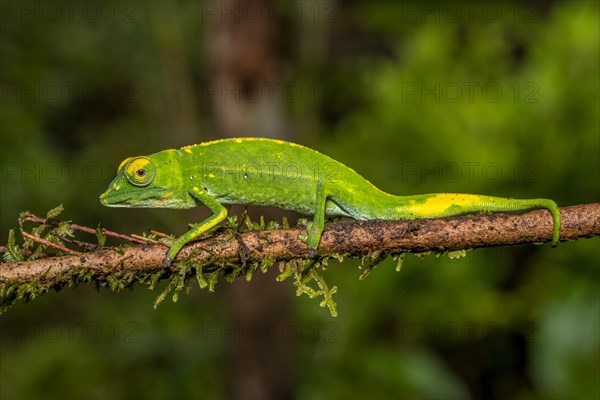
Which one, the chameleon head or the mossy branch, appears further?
the chameleon head

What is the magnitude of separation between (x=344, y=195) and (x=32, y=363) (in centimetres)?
483

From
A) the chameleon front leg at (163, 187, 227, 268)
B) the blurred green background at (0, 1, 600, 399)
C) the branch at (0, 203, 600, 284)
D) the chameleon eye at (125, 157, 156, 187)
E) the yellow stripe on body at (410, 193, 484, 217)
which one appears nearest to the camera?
the branch at (0, 203, 600, 284)

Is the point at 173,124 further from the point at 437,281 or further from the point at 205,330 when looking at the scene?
the point at 437,281

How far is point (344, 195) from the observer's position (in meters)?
2.64

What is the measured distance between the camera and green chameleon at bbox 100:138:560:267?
263 cm

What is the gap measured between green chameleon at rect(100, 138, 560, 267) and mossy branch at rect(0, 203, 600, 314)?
0.20 metres

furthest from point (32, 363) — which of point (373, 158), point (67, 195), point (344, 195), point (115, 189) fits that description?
point (344, 195)

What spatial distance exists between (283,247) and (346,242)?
22 cm

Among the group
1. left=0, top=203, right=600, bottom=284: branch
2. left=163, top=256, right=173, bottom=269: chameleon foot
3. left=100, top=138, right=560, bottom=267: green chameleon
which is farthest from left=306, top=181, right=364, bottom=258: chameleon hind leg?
left=163, top=256, right=173, bottom=269: chameleon foot

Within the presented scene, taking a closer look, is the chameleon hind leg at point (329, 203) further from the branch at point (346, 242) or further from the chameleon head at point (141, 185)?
the chameleon head at point (141, 185)

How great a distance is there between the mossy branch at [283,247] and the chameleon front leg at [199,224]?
0.11 feet

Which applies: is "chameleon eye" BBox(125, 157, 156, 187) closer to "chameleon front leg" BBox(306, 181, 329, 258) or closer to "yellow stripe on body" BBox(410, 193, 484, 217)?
"chameleon front leg" BBox(306, 181, 329, 258)

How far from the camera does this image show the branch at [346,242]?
2.16 metres

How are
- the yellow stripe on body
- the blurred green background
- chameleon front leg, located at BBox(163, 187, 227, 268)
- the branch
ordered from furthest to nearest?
the blurred green background
the yellow stripe on body
chameleon front leg, located at BBox(163, 187, 227, 268)
the branch
